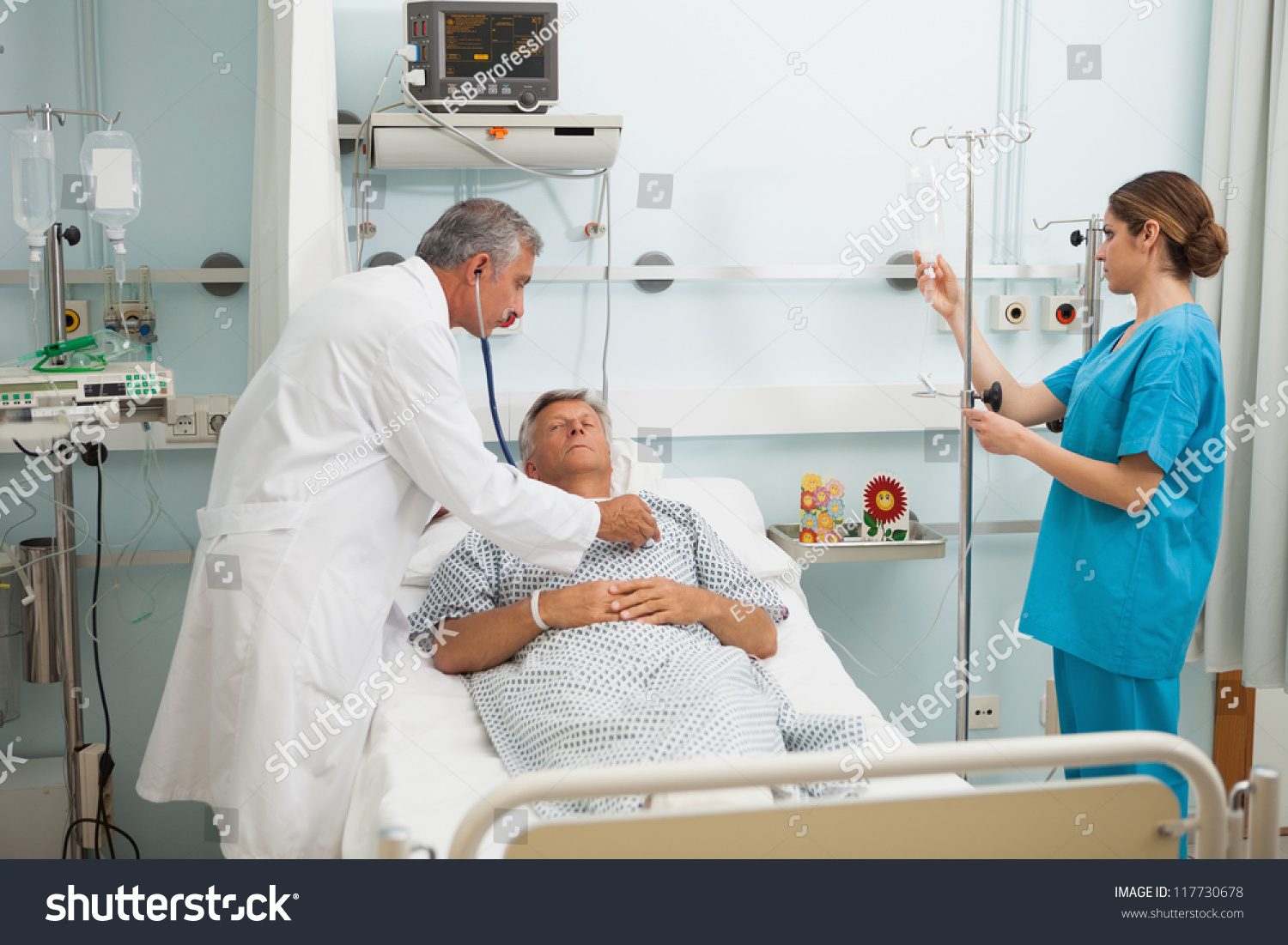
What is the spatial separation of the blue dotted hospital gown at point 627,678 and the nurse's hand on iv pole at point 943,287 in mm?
821

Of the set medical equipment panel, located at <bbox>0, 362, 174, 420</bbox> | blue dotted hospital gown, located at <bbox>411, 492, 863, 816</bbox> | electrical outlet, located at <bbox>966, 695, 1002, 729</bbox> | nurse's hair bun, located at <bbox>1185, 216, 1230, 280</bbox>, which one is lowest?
electrical outlet, located at <bbox>966, 695, 1002, 729</bbox>

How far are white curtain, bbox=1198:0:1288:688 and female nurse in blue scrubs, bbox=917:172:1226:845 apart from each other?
0.71 metres

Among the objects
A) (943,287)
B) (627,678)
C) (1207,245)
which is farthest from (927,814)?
(943,287)

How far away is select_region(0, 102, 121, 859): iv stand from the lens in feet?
6.84

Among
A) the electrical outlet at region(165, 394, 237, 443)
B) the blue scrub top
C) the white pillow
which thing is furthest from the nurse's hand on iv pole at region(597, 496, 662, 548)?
the electrical outlet at region(165, 394, 237, 443)

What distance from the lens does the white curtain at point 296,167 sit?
1.99 metres

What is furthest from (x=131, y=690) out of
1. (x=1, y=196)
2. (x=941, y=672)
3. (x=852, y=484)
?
(x=941, y=672)

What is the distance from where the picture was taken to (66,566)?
2139 mm

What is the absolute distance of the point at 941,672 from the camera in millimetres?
2752

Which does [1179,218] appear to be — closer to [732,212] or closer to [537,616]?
[732,212]

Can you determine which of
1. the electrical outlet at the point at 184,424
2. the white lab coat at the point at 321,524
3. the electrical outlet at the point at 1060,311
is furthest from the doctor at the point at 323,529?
the electrical outlet at the point at 1060,311

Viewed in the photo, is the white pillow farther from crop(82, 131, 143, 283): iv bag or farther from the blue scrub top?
crop(82, 131, 143, 283): iv bag
